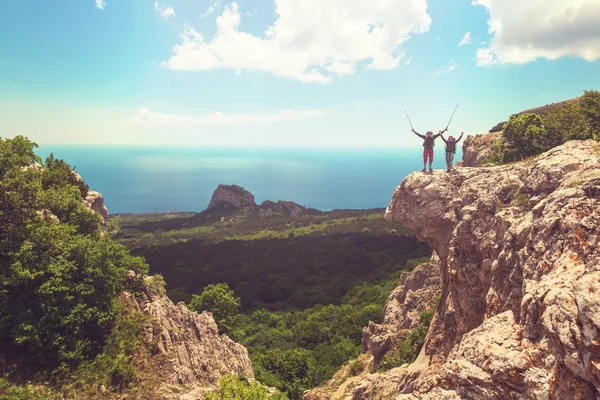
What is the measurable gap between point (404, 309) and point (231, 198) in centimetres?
14185

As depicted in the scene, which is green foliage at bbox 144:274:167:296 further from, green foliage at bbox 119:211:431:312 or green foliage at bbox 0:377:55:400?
green foliage at bbox 119:211:431:312

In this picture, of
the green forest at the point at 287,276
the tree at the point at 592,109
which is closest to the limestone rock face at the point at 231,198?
the green forest at the point at 287,276

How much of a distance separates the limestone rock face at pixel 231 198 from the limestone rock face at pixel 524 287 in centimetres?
15398

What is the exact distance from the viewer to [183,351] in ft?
82.1

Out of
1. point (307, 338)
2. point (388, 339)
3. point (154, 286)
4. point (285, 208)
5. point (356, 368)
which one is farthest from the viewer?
point (285, 208)

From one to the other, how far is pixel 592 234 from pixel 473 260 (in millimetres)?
7207

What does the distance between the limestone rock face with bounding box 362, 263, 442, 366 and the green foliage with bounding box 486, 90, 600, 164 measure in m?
17.2

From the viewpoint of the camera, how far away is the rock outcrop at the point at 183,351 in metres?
22.0

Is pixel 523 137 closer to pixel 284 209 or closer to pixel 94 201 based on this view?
pixel 94 201

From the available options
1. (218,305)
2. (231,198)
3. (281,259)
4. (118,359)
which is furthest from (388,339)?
(231,198)

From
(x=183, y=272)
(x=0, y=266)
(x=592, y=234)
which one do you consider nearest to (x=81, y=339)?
(x=0, y=266)

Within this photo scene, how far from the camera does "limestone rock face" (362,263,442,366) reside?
28.7m

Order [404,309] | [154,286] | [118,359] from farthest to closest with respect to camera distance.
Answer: [404,309] → [154,286] → [118,359]

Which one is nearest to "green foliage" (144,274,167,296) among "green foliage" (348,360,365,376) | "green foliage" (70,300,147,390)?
"green foliage" (70,300,147,390)
